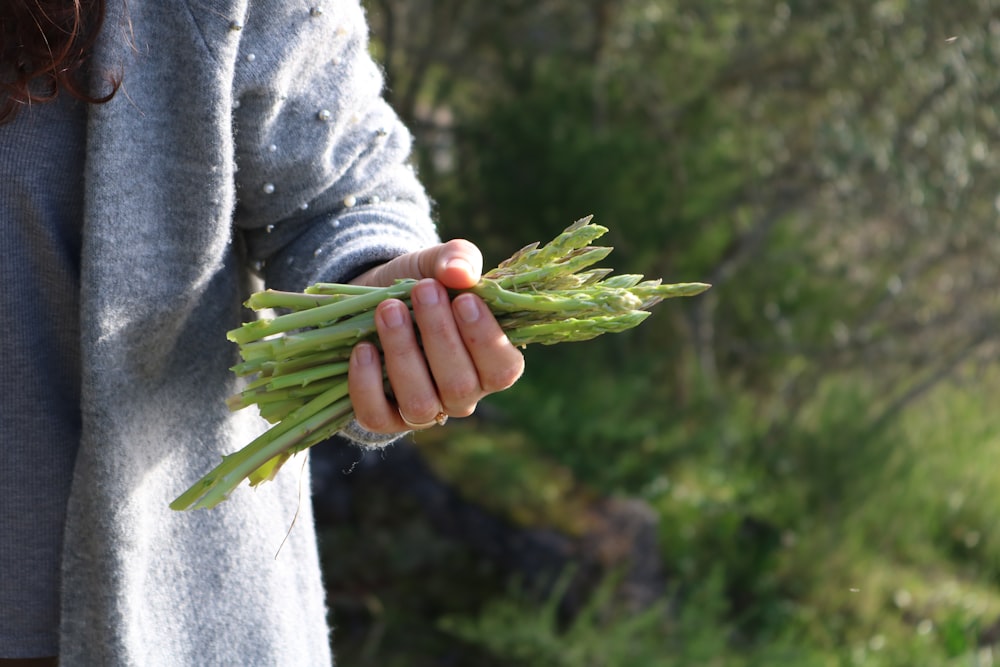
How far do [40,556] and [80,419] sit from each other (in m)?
0.18

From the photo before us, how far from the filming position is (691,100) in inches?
189

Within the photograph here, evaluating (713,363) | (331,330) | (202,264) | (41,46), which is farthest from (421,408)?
(713,363)

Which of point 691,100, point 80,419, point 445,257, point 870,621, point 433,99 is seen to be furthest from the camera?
point 433,99

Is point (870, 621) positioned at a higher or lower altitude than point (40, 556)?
lower

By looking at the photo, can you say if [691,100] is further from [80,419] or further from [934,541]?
[80,419]

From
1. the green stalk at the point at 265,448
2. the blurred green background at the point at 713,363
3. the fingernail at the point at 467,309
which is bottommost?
the blurred green background at the point at 713,363

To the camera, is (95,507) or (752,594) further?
(752,594)

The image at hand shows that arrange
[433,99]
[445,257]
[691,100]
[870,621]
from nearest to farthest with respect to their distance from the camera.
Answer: [445,257]
[870,621]
[691,100]
[433,99]

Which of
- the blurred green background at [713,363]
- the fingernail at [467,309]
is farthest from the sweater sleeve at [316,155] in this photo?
the blurred green background at [713,363]

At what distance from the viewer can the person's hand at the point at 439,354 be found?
3.67 ft

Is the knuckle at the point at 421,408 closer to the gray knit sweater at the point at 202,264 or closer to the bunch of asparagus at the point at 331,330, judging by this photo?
the bunch of asparagus at the point at 331,330

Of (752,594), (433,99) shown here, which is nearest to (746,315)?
(752,594)

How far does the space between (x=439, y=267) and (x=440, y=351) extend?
0.34 feet

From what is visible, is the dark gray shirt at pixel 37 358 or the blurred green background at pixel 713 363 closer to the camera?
the dark gray shirt at pixel 37 358
